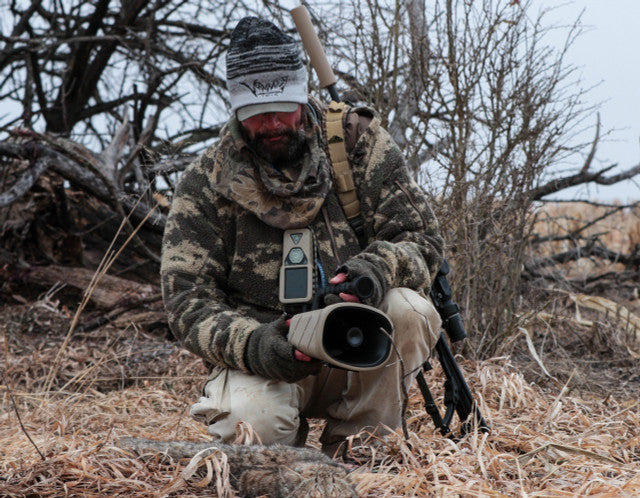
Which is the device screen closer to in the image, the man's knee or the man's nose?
the man's knee

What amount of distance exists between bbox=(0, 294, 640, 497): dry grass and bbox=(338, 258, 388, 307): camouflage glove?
0.48 metres

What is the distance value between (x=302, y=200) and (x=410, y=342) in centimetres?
64

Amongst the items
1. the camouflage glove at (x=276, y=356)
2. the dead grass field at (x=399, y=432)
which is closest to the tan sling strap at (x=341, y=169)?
the camouflage glove at (x=276, y=356)

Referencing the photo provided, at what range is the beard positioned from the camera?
10.2ft

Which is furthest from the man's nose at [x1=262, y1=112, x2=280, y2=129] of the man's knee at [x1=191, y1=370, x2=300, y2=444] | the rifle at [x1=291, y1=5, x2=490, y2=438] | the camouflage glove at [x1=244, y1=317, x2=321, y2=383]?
the man's knee at [x1=191, y1=370, x2=300, y2=444]

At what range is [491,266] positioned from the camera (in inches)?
181

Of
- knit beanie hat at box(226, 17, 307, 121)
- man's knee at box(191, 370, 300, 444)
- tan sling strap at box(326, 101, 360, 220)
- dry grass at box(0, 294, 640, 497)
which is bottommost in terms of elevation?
dry grass at box(0, 294, 640, 497)

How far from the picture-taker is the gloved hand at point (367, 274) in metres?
2.71

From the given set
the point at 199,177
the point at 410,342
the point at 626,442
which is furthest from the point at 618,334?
the point at 199,177

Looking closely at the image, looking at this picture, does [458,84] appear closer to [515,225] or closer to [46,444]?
[515,225]

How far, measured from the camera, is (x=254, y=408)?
2.93 meters

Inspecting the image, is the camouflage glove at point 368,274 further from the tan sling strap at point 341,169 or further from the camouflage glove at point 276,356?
the tan sling strap at point 341,169

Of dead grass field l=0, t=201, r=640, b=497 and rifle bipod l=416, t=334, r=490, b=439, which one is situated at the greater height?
rifle bipod l=416, t=334, r=490, b=439

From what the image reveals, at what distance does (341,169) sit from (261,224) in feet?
1.20
